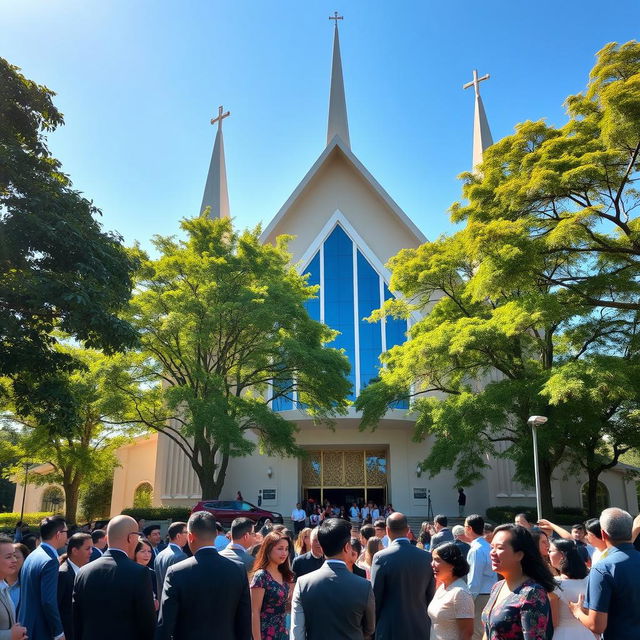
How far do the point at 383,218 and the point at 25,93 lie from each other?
21099 millimetres

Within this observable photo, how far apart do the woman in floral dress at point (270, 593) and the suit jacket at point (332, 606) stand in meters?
0.61

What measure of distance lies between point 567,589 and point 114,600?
9.29ft

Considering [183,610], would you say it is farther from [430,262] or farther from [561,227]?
[430,262]

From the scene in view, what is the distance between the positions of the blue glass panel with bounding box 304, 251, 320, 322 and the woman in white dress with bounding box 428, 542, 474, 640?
23.7 metres

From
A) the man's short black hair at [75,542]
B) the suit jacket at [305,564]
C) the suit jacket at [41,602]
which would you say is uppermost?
the man's short black hair at [75,542]

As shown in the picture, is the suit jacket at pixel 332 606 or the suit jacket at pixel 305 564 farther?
the suit jacket at pixel 305 564

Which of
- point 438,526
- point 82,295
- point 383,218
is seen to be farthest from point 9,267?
point 383,218

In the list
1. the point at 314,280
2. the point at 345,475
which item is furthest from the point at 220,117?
the point at 345,475

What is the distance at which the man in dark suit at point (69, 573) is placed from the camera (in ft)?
15.0

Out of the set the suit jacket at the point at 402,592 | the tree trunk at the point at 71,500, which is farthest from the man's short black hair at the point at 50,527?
the tree trunk at the point at 71,500

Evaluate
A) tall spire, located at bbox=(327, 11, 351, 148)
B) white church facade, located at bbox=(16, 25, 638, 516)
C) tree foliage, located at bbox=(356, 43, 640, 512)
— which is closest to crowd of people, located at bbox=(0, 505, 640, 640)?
tree foliage, located at bbox=(356, 43, 640, 512)

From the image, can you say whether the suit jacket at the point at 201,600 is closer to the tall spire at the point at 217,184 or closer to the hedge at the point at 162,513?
the hedge at the point at 162,513

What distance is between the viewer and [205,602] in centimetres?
311

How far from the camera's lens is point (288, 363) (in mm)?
18641
